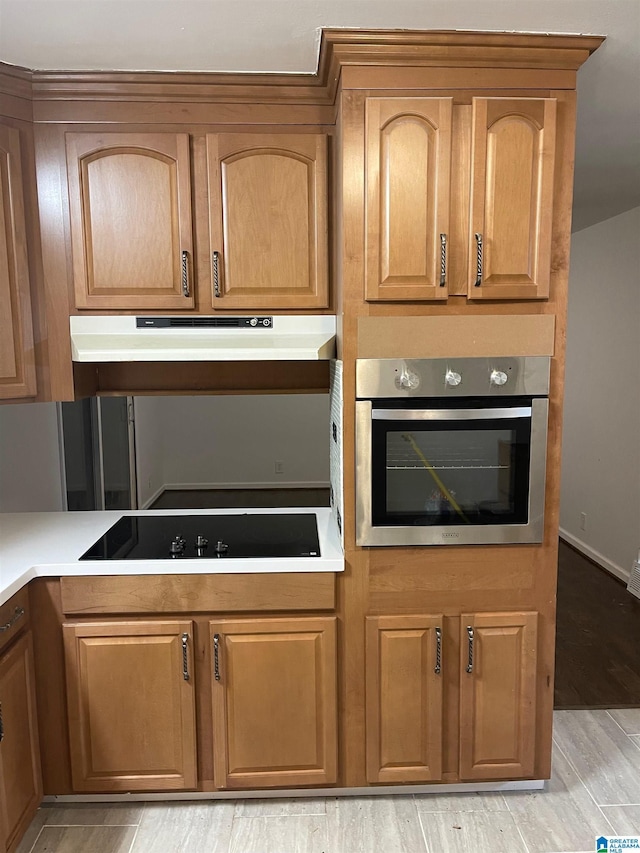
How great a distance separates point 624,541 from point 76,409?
11.5ft

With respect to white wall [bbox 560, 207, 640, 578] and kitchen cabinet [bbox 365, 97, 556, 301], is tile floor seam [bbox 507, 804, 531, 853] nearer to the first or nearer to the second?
kitchen cabinet [bbox 365, 97, 556, 301]

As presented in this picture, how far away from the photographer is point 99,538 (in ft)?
7.06

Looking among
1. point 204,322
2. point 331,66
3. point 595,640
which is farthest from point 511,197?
point 595,640

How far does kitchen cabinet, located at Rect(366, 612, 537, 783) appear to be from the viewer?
1.97 metres

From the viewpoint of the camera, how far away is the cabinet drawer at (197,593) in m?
1.92

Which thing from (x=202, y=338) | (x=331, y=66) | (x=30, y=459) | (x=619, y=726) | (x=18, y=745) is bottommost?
(x=619, y=726)

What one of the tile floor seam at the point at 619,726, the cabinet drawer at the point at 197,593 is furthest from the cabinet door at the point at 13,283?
the tile floor seam at the point at 619,726

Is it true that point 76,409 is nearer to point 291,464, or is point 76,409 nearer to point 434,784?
point 291,464

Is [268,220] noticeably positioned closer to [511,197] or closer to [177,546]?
[511,197]

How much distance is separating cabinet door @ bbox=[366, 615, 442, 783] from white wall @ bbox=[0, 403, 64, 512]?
168 centimetres

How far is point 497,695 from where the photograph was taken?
2010mm

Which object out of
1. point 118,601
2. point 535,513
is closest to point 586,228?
point 535,513

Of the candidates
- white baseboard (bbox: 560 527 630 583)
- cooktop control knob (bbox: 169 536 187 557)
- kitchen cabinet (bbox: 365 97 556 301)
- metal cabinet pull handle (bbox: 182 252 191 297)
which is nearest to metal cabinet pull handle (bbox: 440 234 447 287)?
kitchen cabinet (bbox: 365 97 556 301)

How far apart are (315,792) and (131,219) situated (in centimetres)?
213
